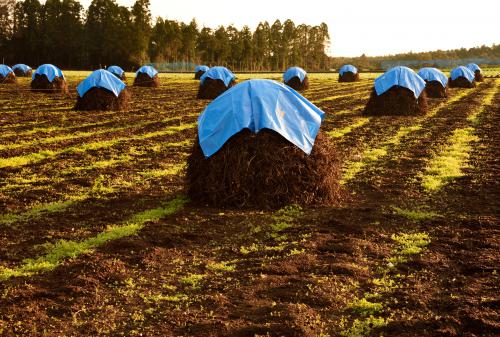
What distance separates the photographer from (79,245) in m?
6.64

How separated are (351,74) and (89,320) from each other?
50087 mm

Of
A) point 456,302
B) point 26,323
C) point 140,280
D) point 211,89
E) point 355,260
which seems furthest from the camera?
point 211,89

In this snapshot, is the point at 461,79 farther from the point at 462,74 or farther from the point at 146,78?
the point at 146,78

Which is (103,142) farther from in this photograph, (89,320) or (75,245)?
(89,320)

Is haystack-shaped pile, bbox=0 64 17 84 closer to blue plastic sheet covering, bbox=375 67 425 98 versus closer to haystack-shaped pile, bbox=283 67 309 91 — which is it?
haystack-shaped pile, bbox=283 67 309 91

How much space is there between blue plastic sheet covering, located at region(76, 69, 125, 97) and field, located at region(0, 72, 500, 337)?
10126mm

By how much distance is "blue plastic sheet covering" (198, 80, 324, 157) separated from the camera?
27.5 ft

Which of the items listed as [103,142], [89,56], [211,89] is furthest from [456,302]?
[89,56]

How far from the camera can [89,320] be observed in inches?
186

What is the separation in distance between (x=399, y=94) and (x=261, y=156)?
1456cm

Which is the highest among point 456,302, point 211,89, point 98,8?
point 98,8

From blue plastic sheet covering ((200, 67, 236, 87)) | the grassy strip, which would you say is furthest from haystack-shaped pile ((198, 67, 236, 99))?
the grassy strip

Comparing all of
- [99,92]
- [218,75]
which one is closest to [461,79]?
[218,75]

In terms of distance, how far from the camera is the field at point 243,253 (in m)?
4.75
